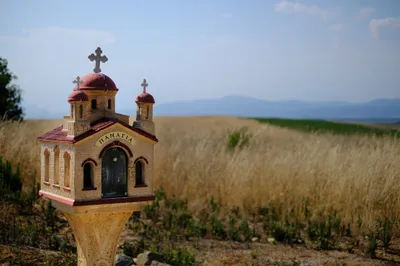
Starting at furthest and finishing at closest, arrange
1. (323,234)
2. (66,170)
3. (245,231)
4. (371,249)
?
(245,231)
(323,234)
(371,249)
(66,170)

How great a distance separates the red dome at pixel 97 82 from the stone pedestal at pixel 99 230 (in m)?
0.91

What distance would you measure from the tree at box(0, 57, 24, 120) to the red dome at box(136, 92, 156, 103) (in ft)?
37.0

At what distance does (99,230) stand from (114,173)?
18.2 inches

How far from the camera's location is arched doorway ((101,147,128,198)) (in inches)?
185

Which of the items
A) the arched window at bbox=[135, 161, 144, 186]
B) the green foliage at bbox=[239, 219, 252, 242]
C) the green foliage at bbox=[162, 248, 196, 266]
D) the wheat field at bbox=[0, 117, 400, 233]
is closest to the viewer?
the arched window at bbox=[135, 161, 144, 186]

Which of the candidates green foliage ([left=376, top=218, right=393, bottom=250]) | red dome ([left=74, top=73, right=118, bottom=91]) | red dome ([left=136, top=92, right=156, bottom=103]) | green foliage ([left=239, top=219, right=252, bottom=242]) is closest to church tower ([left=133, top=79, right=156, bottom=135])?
red dome ([left=136, top=92, right=156, bottom=103])

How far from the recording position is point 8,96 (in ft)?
54.2

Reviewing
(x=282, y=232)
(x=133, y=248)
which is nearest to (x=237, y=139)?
(x=282, y=232)

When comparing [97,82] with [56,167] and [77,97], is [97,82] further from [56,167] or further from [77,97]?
[56,167]

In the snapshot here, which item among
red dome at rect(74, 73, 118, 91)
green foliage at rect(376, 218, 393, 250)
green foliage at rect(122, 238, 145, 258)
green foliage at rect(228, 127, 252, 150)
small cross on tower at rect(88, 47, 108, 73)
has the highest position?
small cross on tower at rect(88, 47, 108, 73)

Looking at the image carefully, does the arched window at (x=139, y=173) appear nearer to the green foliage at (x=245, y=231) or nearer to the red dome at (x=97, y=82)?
the red dome at (x=97, y=82)

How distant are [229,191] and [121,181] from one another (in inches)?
227

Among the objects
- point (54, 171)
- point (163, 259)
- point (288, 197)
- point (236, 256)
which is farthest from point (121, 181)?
point (288, 197)

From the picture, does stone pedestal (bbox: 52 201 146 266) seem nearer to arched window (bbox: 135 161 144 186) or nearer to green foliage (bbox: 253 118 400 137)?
arched window (bbox: 135 161 144 186)
